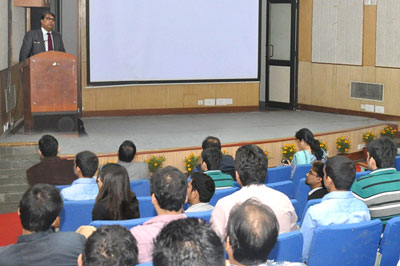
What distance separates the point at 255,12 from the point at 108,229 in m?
8.87

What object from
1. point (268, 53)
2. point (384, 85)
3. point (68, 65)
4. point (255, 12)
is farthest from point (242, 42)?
point (68, 65)

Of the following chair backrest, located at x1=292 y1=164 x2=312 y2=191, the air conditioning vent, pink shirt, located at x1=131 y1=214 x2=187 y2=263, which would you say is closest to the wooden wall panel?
the air conditioning vent

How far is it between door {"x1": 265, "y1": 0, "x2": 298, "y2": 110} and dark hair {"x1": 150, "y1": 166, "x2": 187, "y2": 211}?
8.72m

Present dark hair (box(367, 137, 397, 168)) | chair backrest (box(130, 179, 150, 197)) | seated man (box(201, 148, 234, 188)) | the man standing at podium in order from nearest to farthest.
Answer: dark hair (box(367, 137, 397, 168)), seated man (box(201, 148, 234, 188)), chair backrest (box(130, 179, 150, 197)), the man standing at podium

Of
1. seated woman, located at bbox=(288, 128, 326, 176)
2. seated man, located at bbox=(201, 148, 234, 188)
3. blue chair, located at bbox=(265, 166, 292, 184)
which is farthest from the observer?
A: seated woman, located at bbox=(288, 128, 326, 176)

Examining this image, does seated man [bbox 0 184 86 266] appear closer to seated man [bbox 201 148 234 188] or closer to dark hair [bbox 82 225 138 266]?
dark hair [bbox 82 225 138 266]

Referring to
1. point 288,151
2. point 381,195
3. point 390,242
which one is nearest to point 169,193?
point 390,242

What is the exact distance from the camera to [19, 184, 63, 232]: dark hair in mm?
2705

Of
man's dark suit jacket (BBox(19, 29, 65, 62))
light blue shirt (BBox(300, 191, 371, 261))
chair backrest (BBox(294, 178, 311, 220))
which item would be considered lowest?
chair backrest (BBox(294, 178, 311, 220))

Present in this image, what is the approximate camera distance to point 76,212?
4.20m

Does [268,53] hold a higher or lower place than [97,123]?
higher

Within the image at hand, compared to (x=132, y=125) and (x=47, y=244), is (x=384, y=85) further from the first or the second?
(x=47, y=244)

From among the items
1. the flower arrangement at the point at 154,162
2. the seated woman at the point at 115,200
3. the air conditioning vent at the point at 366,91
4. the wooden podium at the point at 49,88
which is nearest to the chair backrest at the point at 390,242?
the seated woman at the point at 115,200

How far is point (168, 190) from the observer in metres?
3.11
